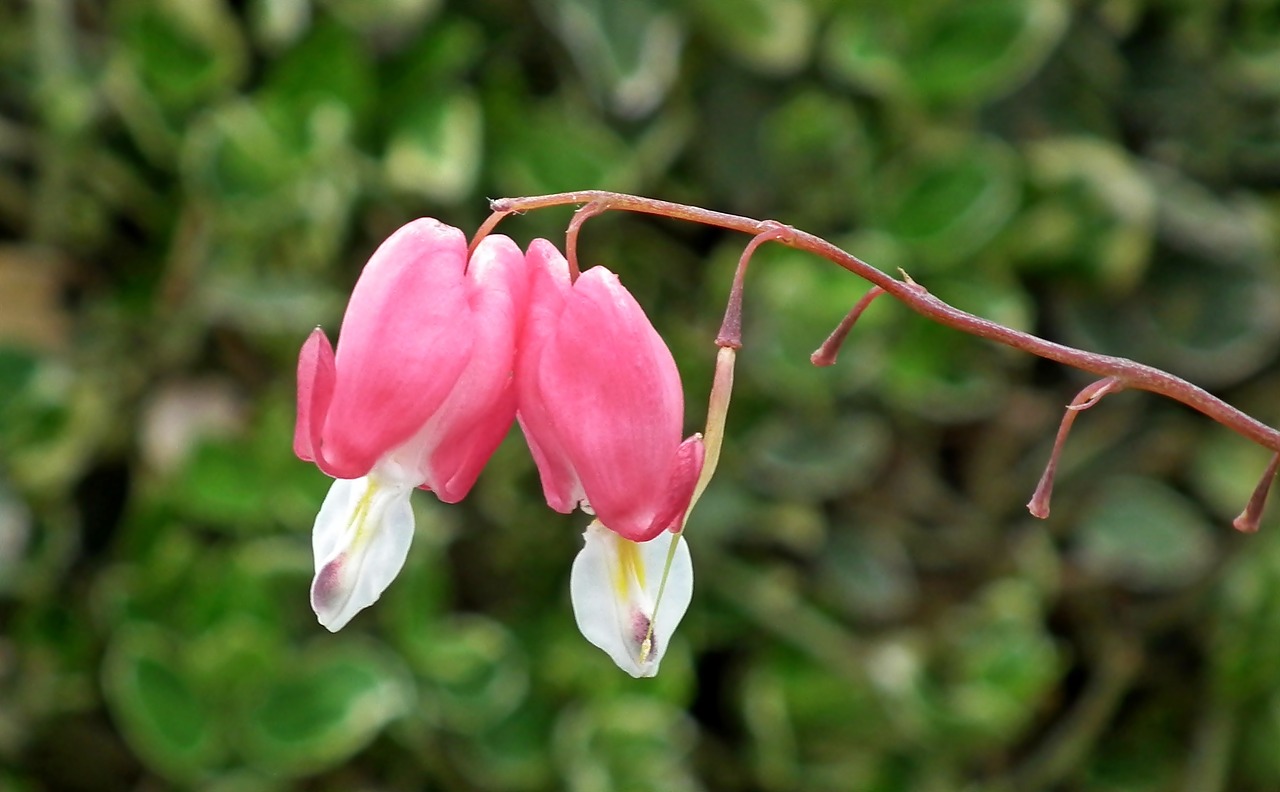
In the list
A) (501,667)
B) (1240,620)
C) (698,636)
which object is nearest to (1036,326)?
(1240,620)

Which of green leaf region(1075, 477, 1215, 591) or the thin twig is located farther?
green leaf region(1075, 477, 1215, 591)

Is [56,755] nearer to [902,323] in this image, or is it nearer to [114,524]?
[114,524]

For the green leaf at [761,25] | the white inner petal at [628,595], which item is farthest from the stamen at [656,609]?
the green leaf at [761,25]

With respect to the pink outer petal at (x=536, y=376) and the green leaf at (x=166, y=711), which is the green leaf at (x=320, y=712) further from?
the pink outer petal at (x=536, y=376)

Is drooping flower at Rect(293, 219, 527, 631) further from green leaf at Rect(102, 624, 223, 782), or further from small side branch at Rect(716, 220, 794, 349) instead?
green leaf at Rect(102, 624, 223, 782)

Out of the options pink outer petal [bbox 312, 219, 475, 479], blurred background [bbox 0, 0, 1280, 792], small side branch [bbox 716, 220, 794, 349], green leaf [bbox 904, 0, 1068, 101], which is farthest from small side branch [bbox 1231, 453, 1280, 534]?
green leaf [bbox 904, 0, 1068, 101]

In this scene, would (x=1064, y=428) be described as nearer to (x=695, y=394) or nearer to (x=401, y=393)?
(x=401, y=393)

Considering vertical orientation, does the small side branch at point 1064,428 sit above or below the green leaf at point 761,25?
above
